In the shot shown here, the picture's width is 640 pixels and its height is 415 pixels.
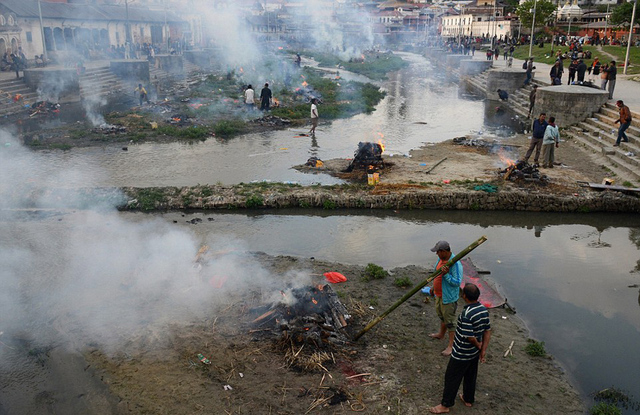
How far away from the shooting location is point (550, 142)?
1318 centimetres

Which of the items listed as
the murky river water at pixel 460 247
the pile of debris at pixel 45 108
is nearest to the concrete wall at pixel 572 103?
the murky river water at pixel 460 247

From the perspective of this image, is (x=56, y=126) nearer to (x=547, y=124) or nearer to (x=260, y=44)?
(x=547, y=124)

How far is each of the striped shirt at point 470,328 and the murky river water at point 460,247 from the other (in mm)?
1615

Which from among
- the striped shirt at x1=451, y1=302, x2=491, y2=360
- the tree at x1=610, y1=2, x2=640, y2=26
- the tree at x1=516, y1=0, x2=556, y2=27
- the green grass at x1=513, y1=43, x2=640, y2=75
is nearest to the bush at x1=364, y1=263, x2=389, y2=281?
the striped shirt at x1=451, y1=302, x2=491, y2=360

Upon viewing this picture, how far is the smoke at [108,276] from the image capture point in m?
6.45

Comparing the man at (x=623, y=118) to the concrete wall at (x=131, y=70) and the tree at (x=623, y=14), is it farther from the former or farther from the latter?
the tree at (x=623, y=14)

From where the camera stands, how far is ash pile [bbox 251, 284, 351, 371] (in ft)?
18.7

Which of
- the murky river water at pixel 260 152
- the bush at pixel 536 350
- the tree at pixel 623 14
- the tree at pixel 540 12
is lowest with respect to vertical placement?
the bush at pixel 536 350

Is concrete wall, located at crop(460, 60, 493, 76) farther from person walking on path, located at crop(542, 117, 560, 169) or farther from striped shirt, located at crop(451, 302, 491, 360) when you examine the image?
striped shirt, located at crop(451, 302, 491, 360)

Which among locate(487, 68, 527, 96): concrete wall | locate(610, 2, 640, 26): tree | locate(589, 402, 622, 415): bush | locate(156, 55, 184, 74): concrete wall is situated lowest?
locate(589, 402, 622, 415): bush

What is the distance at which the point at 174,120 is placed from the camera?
796 inches

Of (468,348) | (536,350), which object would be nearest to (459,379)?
(468,348)

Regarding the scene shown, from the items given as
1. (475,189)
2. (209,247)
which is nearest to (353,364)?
(209,247)

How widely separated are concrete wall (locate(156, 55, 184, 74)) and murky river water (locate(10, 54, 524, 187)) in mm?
19872
